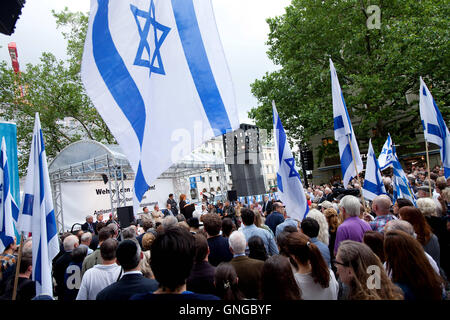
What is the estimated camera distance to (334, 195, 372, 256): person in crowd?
3.38 m

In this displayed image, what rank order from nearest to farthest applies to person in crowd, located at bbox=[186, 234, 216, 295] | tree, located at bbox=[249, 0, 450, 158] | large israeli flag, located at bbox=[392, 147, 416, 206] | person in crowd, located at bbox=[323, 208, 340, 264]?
person in crowd, located at bbox=[186, 234, 216, 295]
person in crowd, located at bbox=[323, 208, 340, 264]
large israeli flag, located at bbox=[392, 147, 416, 206]
tree, located at bbox=[249, 0, 450, 158]

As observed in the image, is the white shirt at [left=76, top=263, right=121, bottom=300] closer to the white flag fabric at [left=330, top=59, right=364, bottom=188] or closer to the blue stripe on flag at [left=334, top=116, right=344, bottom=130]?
the white flag fabric at [left=330, top=59, right=364, bottom=188]

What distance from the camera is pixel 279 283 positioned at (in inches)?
73.1

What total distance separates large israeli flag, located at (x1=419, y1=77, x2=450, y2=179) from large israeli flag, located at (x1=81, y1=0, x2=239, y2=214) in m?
5.41

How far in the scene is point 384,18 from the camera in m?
18.3

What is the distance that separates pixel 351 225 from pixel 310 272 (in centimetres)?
149

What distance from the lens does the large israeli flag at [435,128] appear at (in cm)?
587

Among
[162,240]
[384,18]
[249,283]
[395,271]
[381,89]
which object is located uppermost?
[384,18]

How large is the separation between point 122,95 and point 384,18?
69.8 feet

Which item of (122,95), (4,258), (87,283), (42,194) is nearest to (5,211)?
(4,258)

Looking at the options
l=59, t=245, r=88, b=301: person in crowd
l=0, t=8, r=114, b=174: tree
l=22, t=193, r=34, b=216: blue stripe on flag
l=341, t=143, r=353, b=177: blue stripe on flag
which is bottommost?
l=59, t=245, r=88, b=301: person in crowd

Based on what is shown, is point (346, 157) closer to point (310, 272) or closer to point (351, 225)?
point (351, 225)

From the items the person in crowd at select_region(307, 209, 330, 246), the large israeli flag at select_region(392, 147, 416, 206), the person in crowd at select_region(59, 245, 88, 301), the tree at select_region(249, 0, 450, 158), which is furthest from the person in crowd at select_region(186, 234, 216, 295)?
the tree at select_region(249, 0, 450, 158)
